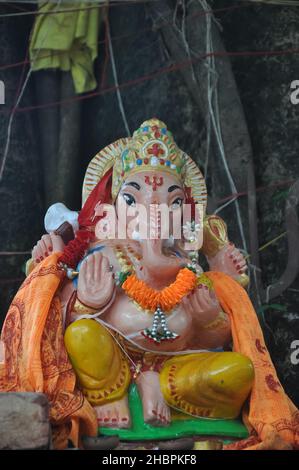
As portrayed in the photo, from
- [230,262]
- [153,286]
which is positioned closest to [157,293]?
[153,286]

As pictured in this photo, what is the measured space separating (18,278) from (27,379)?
1.64 m

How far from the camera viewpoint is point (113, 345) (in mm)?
2721

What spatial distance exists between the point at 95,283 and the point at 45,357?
29 cm

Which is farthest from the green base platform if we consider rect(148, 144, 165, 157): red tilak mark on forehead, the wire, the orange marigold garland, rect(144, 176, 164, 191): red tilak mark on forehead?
the wire

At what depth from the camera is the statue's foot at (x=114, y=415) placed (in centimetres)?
265

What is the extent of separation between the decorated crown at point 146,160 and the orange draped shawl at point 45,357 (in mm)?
400

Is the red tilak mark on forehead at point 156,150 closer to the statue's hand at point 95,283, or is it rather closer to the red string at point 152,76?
the statue's hand at point 95,283

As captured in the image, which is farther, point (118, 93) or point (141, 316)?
point (118, 93)

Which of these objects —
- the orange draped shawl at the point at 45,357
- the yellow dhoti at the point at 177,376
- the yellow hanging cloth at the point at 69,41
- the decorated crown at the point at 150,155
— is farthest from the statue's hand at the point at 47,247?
the yellow hanging cloth at the point at 69,41

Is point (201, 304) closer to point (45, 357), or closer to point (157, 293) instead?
point (157, 293)

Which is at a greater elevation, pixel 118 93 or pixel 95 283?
pixel 118 93

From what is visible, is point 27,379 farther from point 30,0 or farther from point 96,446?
point 30,0

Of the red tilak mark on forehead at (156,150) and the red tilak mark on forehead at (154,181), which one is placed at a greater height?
the red tilak mark on forehead at (156,150)

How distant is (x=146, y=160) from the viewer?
2975 mm
